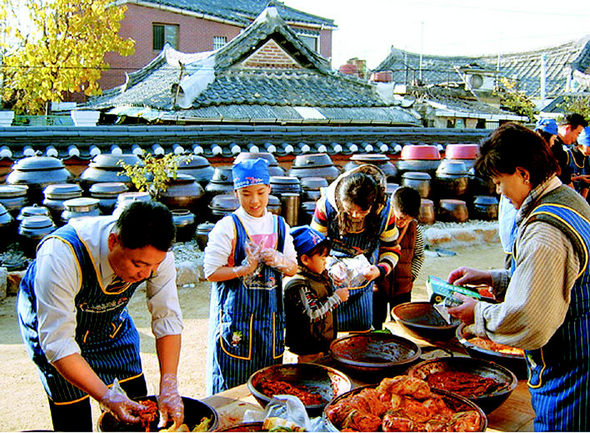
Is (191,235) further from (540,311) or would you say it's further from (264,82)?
(264,82)

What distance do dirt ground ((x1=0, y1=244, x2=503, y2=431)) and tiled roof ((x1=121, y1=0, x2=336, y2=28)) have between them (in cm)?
1825

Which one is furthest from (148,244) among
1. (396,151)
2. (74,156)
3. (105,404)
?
(396,151)

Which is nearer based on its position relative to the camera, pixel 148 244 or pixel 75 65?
pixel 148 244

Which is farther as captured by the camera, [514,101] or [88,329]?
[514,101]

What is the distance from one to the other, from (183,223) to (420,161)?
4.95m

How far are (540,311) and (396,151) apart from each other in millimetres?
9655

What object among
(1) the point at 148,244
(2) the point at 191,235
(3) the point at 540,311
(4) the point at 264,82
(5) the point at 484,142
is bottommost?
(2) the point at 191,235

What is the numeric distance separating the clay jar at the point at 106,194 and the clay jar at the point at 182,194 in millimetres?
607

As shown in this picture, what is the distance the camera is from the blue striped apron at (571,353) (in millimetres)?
1930

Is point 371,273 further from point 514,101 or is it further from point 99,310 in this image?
point 514,101

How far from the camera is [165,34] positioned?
23.1 meters

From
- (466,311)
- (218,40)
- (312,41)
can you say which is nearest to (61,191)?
(466,311)

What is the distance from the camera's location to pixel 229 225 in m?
3.09

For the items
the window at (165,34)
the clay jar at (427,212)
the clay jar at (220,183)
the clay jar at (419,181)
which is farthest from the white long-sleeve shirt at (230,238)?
the window at (165,34)
